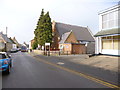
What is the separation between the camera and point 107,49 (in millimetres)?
20406

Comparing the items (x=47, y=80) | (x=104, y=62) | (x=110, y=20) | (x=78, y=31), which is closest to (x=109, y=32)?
(x=110, y=20)

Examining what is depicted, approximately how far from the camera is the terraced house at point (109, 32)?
737 inches

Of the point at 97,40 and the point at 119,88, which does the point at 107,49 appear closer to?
the point at 97,40

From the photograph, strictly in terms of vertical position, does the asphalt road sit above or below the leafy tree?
below

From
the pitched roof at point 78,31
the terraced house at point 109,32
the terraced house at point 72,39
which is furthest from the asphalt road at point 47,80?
the pitched roof at point 78,31

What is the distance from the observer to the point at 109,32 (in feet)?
61.4

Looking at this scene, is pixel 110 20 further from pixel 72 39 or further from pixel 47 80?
pixel 72 39

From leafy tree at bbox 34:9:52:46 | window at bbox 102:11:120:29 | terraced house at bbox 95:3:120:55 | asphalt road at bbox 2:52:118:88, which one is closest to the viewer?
asphalt road at bbox 2:52:118:88

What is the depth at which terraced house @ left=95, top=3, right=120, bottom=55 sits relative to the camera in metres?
18.7

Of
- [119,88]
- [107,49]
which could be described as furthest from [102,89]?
[107,49]

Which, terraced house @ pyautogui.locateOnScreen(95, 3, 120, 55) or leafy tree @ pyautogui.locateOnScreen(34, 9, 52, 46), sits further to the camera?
leafy tree @ pyautogui.locateOnScreen(34, 9, 52, 46)

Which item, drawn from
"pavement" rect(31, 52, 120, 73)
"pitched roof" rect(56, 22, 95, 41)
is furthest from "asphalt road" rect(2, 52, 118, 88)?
"pitched roof" rect(56, 22, 95, 41)

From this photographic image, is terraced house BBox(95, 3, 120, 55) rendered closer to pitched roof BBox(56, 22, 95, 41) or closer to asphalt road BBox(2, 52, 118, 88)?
asphalt road BBox(2, 52, 118, 88)

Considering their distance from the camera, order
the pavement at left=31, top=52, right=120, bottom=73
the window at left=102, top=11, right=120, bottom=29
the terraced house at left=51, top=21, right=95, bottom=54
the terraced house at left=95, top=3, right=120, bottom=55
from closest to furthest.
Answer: the pavement at left=31, top=52, right=120, bottom=73 < the terraced house at left=95, top=3, right=120, bottom=55 < the window at left=102, top=11, right=120, bottom=29 < the terraced house at left=51, top=21, right=95, bottom=54
